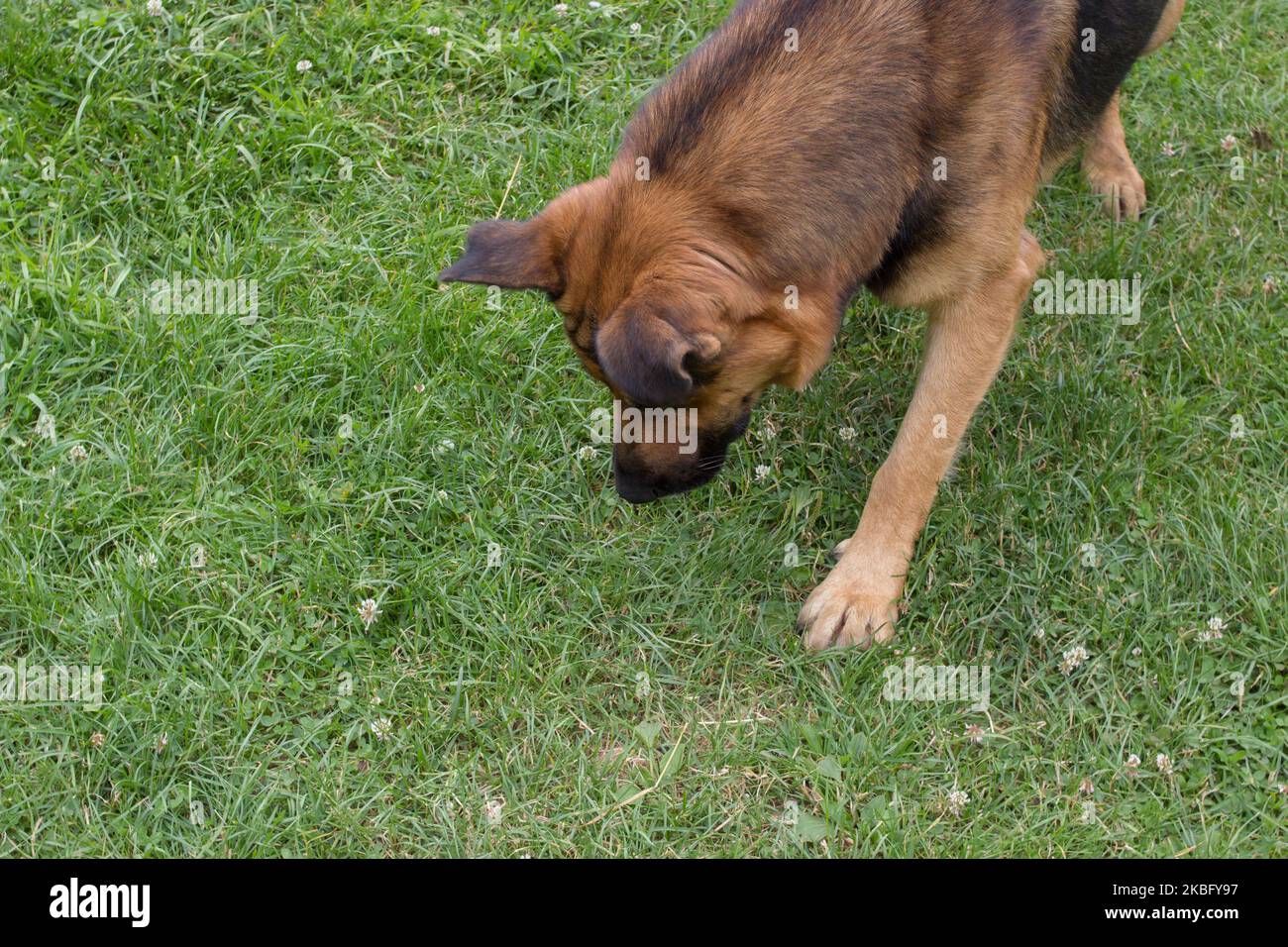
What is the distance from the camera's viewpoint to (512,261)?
3.71 metres

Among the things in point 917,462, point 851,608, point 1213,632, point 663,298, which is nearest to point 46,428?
point 663,298

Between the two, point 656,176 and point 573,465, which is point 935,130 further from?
point 573,465

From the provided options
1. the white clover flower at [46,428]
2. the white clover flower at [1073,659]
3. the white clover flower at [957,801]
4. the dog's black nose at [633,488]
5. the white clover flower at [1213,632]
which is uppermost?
the dog's black nose at [633,488]

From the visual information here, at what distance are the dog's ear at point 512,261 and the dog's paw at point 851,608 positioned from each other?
1.55 meters

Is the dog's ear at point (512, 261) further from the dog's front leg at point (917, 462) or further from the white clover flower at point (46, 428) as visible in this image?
the white clover flower at point (46, 428)

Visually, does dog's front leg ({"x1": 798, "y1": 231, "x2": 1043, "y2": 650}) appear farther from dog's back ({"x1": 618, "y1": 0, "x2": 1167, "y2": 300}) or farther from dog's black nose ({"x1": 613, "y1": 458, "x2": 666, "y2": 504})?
dog's black nose ({"x1": 613, "y1": 458, "x2": 666, "y2": 504})

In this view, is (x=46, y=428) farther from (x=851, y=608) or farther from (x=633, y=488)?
(x=851, y=608)

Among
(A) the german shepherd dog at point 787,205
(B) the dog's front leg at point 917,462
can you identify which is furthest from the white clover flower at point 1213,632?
(A) the german shepherd dog at point 787,205

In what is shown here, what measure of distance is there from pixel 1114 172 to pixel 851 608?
2.79 metres

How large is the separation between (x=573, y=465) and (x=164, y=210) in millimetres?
2204

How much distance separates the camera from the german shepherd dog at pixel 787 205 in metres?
3.59

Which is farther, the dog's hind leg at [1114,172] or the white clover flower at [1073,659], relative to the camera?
the dog's hind leg at [1114,172]

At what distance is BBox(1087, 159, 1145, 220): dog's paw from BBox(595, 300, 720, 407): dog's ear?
327 cm

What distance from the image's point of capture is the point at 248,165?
5582 millimetres
